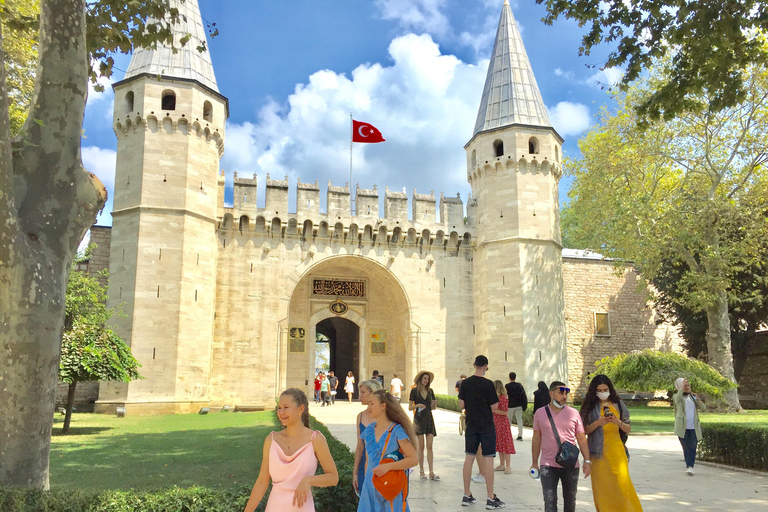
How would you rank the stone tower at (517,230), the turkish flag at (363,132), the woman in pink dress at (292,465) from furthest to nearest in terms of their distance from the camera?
1. the turkish flag at (363,132)
2. the stone tower at (517,230)
3. the woman in pink dress at (292,465)

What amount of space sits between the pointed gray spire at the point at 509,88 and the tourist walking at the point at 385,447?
20.4 m

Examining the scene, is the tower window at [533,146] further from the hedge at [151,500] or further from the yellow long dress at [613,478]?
the hedge at [151,500]

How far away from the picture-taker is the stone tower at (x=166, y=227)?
18.1 m

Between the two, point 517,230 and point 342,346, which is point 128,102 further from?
point 342,346

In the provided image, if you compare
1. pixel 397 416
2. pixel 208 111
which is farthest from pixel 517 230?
pixel 397 416

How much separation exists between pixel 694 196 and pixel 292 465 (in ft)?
68.1

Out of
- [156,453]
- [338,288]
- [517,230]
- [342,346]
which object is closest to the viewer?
[156,453]

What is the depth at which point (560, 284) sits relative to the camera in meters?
22.5

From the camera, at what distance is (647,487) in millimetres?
7547

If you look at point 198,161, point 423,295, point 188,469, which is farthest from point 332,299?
point 188,469

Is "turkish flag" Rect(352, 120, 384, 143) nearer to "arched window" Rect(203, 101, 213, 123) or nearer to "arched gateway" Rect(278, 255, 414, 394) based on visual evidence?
"arched gateway" Rect(278, 255, 414, 394)

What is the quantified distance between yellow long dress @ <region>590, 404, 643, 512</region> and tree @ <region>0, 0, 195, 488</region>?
4.88 m

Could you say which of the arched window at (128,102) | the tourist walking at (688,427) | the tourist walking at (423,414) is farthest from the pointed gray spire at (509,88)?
the tourist walking at (423,414)

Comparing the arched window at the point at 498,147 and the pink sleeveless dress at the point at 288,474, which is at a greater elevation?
the arched window at the point at 498,147
